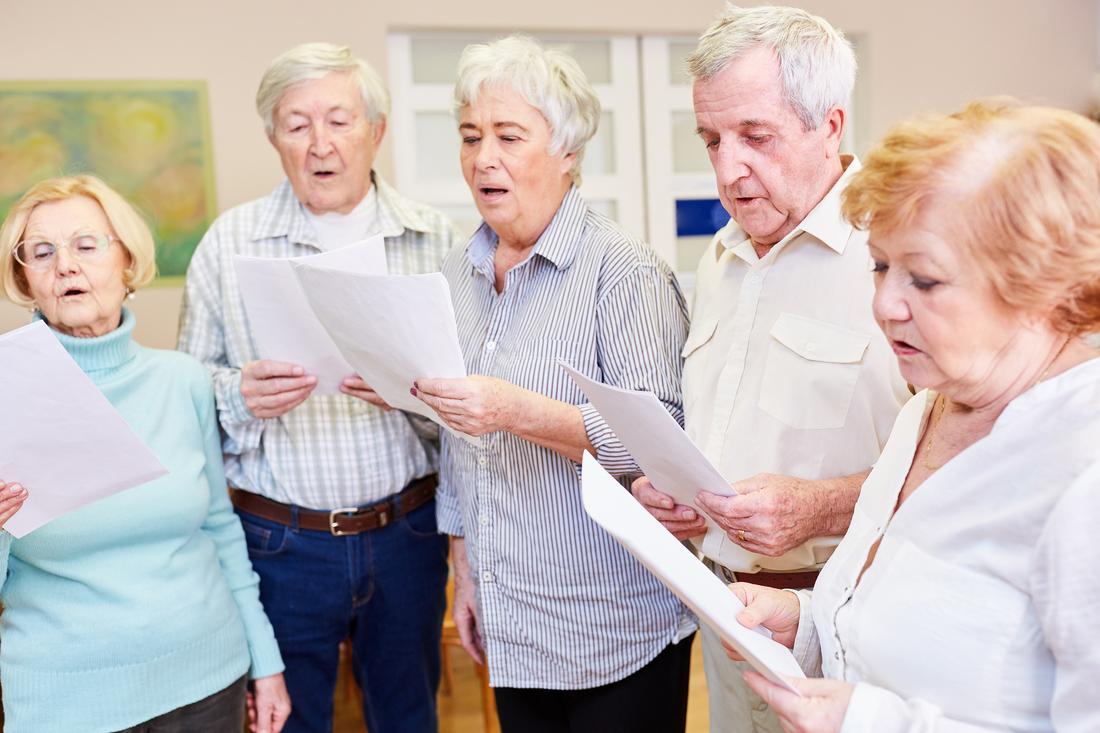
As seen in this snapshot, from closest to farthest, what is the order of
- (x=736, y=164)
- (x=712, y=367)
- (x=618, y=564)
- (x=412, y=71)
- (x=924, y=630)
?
(x=924, y=630) < (x=736, y=164) < (x=712, y=367) < (x=618, y=564) < (x=412, y=71)

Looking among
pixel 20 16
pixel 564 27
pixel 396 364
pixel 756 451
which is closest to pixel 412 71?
pixel 564 27

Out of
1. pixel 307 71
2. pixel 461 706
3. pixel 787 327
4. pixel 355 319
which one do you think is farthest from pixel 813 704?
pixel 461 706

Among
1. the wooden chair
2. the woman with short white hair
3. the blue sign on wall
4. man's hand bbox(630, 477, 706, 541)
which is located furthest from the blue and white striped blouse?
the blue sign on wall

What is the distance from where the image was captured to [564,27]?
4016mm

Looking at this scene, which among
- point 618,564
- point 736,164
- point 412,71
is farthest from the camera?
point 412,71

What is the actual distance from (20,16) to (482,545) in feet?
10.8

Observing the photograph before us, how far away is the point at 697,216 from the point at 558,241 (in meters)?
3.06

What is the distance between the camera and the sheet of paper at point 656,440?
3.45 ft

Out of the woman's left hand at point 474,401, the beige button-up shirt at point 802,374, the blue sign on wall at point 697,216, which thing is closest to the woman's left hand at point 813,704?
the beige button-up shirt at point 802,374

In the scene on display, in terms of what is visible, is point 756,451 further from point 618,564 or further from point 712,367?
point 618,564

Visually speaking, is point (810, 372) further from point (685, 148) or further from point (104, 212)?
point (685, 148)

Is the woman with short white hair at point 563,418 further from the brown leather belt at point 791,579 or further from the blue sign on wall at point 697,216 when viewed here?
the blue sign on wall at point 697,216

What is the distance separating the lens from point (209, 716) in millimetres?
1534

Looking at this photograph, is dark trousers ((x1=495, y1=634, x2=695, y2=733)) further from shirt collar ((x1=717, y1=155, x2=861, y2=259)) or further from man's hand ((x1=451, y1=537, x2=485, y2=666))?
shirt collar ((x1=717, y1=155, x2=861, y2=259))
